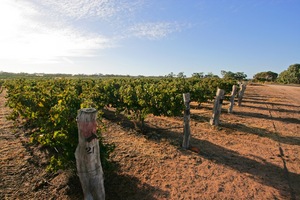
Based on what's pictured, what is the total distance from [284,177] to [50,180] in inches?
237

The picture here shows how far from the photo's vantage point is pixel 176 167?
5523 mm

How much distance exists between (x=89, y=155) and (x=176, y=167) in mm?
3074

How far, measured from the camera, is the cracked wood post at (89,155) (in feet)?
10.1

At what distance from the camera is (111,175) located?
500 cm

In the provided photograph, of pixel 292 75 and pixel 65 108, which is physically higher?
pixel 292 75

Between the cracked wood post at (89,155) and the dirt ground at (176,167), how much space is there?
95cm

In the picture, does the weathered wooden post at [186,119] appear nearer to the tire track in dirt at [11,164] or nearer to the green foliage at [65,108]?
the green foliage at [65,108]

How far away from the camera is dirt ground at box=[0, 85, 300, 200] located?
4383 mm

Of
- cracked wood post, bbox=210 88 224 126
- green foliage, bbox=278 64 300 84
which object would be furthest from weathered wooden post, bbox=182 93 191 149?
green foliage, bbox=278 64 300 84

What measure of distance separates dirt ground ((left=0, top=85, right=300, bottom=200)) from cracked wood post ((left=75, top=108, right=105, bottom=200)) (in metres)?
0.95

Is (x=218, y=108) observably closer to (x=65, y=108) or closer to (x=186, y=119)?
(x=186, y=119)

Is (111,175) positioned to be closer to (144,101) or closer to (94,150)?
(94,150)

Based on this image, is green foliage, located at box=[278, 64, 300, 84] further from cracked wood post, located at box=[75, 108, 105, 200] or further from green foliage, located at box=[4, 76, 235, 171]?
cracked wood post, located at box=[75, 108, 105, 200]

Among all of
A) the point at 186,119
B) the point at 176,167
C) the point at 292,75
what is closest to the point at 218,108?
the point at 186,119
